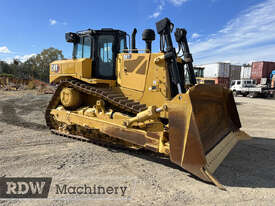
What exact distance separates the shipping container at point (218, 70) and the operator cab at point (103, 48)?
25.8m

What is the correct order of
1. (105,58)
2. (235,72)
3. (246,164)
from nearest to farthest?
1. (246,164)
2. (105,58)
3. (235,72)

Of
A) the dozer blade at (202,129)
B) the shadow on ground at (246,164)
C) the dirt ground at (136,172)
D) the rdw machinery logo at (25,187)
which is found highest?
the dozer blade at (202,129)

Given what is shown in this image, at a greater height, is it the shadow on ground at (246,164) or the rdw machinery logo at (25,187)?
the shadow on ground at (246,164)

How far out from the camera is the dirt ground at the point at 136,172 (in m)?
2.71

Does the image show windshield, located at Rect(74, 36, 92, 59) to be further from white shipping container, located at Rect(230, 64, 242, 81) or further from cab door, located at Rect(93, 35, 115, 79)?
white shipping container, located at Rect(230, 64, 242, 81)

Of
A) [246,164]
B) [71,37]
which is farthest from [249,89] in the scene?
[71,37]

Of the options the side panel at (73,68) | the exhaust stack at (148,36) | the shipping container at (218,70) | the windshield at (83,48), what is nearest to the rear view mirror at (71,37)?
the windshield at (83,48)

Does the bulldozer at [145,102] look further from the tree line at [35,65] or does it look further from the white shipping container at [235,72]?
the tree line at [35,65]

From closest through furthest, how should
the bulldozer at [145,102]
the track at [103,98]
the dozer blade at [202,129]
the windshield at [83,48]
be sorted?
1. the dozer blade at [202,129]
2. the bulldozer at [145,102]
3. the track at [103,98]
4. the windshield at [83,48]

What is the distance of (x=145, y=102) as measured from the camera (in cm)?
446

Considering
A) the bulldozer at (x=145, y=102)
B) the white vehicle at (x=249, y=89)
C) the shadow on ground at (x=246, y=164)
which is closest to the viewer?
the bulldozer at (x=145, y=102)

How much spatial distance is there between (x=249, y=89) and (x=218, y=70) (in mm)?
7054

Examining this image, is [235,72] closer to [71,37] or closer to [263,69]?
[263,69]

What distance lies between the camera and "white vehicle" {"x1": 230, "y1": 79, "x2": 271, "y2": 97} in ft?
68.0
